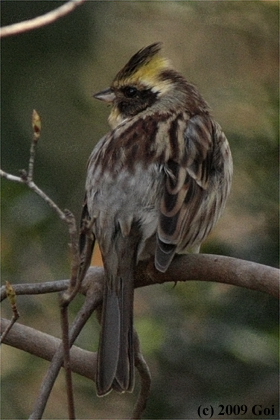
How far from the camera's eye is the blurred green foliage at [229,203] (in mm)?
3520

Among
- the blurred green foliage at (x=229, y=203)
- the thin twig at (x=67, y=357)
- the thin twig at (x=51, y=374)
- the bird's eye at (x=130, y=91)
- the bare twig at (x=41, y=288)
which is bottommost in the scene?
the blurred green foliage at (x=229, y=203)

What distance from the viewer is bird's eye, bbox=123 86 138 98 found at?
3.50 metres

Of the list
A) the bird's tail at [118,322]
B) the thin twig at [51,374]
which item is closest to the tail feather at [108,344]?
the bird's tail at [118,322]

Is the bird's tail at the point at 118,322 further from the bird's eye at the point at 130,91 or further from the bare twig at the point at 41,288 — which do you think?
the bird's eye at the point at 130,91

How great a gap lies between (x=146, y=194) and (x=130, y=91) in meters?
0.64

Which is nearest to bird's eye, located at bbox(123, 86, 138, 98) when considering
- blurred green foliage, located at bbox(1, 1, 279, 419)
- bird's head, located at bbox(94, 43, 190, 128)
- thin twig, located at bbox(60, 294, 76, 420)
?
bird's head, located at bbox(94, 43, 190, 128)

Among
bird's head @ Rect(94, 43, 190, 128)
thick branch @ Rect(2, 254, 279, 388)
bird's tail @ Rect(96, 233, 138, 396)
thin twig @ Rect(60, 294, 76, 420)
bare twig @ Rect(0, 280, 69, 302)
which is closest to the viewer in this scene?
thin twig @ Rect(60, 294, 76, 420)

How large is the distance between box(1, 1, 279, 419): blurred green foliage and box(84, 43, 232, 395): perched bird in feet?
1.44

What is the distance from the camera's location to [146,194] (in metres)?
2.99

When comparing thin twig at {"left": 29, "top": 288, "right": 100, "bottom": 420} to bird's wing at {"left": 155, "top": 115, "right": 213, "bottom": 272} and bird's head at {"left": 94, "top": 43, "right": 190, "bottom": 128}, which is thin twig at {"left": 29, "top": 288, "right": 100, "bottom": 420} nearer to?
bird's wing at {"left": 155, "top": 115, "right": 213, "bottom": 272}

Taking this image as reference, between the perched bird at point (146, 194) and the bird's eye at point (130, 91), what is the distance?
1 centimetres

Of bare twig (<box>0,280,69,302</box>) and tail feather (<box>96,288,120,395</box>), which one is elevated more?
bare twig (<box>0,280,69,302</box>)

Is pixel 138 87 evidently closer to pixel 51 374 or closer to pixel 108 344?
pixel 108 344

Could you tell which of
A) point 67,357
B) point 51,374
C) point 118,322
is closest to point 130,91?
point 118,322
